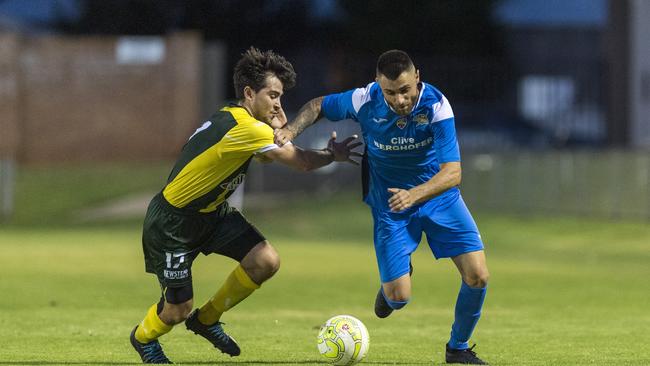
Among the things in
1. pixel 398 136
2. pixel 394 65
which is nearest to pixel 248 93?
pixel 394 65

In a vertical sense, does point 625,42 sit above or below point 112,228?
above

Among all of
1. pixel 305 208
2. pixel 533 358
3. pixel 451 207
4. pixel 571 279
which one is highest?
pixel 451 207

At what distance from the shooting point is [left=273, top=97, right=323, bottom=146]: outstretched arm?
9.99m

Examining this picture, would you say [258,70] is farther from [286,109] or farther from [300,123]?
[286,109]

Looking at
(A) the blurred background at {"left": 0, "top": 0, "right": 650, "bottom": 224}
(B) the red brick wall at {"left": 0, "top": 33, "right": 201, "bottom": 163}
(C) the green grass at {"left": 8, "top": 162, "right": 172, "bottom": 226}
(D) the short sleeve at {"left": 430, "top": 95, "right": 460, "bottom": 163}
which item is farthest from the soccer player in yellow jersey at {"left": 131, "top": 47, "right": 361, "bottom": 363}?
(B) the red brick wall at {"left": 0, "top": 33, "right": 201, "bottom": 163}

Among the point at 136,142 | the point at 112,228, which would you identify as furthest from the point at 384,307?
the point at 136,142

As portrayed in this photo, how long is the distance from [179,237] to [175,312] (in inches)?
21.4

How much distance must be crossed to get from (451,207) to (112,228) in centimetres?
2397

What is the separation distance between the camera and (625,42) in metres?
36.3

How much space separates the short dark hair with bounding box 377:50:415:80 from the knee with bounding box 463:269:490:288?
158 cm

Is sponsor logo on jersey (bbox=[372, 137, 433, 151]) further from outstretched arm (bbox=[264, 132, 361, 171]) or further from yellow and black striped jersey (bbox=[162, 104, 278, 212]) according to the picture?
yellow and black striped jersey (bbox=[162, 104, 278, 212])

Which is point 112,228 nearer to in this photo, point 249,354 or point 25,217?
point 25,217

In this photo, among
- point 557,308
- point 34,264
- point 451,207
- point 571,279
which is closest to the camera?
point 451,207

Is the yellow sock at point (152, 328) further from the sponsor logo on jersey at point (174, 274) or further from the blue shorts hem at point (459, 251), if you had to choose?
the blue shorts hem at point (459, 251)
